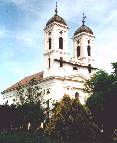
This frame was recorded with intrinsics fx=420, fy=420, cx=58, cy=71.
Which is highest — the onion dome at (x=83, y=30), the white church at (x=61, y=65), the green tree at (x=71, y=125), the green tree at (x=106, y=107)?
the onion dome at (x=83, y=30)

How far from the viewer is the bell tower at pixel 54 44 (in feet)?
238

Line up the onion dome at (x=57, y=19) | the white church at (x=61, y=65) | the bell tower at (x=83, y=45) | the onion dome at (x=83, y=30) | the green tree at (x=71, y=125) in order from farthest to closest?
the onion dome at (x=83, y=30) < the bell tower at (x=83, y=45) < the onion dome at (x=57, y=19) < the white church at (x=61, y=65) < the green tree at (x=71, y=125)

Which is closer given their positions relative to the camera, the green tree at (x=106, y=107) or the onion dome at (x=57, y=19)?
the green tree at (x=106, y=107)

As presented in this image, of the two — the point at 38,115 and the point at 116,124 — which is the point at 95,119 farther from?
the point at 38,115

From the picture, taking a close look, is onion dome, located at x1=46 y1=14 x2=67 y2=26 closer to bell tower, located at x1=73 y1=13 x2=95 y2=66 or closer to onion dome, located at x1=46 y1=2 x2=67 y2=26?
onion dome, located at x1=46 y1=2 x2=67 y2=26

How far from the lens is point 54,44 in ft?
240

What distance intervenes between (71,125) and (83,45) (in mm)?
39497

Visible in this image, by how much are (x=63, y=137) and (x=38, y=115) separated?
24.3 meters

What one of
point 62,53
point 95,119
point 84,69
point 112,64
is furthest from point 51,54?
point 95,119

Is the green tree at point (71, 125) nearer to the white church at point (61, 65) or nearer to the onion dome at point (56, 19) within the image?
the white church at point (61, 65)

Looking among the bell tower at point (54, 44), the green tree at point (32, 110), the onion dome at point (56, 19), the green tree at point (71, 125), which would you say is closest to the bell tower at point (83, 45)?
the bell tower at point (54, 44)

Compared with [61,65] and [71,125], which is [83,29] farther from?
[71,125]

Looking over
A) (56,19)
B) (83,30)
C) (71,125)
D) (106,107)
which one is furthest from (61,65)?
(71,125)

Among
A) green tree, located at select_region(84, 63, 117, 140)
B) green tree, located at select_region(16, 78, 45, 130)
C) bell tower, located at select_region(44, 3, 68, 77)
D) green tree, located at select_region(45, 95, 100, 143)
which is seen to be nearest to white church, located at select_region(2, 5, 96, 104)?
bell tower, located at select_region(44, 3, 68, 77)
